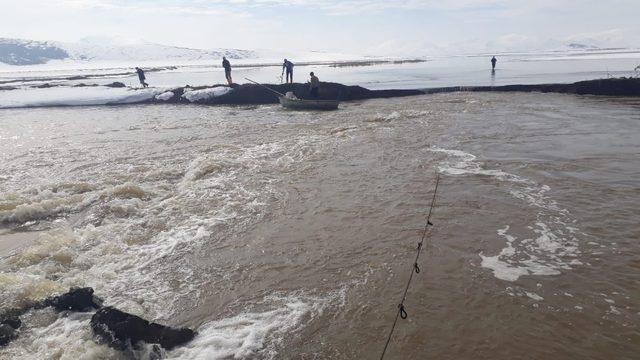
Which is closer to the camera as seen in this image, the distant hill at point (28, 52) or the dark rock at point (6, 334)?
the dark rock at point (6, 334)

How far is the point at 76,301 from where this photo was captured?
5609mm

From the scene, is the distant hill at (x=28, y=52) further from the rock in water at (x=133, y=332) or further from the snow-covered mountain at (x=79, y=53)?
the rock in water at (x=133, y=332)

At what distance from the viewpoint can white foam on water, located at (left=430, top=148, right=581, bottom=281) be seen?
6398 mm

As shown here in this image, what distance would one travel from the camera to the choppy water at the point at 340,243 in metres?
5.07

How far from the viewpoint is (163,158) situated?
1401 centimetres

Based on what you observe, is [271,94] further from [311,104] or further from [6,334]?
[6,334]

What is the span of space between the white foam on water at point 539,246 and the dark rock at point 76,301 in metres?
5.75

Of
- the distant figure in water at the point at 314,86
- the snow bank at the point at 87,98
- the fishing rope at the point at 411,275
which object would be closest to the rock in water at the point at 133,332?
the fishing rope at the point at 411,275

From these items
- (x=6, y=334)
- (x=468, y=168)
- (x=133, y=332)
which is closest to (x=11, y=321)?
(x=6, y=334)

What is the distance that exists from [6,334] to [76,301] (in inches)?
31.5

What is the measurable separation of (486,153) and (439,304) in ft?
27.8

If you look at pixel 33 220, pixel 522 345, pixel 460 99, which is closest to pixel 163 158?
pixel 33 220

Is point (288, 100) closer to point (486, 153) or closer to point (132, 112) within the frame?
point (132, 112)

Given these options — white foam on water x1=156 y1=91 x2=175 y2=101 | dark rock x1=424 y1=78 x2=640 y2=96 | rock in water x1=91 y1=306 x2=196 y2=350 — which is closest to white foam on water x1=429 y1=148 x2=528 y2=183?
rock in water x1=91 y1=306 x2=196 y2=350
